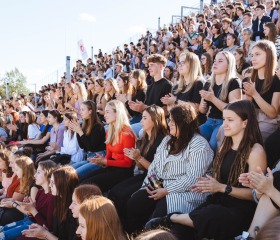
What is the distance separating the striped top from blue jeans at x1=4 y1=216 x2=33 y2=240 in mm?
1842

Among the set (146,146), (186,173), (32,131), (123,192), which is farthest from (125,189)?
(32,131)

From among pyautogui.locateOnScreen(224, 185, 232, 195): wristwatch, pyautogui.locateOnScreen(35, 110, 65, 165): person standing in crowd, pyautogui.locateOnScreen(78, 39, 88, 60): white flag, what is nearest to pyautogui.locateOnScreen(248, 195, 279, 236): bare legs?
pyautogui.locateOnScreen(224, 185, 232, 195): wristwatch

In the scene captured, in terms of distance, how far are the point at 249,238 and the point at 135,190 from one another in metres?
1.82

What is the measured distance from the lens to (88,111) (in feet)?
18.5

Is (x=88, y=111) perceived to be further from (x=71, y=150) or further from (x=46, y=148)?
(x=46, y=148)

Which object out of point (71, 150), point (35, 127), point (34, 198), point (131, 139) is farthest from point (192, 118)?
point (35, 127)

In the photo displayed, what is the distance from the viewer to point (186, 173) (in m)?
3.58

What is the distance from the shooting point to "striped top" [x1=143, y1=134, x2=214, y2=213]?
3.37 metres

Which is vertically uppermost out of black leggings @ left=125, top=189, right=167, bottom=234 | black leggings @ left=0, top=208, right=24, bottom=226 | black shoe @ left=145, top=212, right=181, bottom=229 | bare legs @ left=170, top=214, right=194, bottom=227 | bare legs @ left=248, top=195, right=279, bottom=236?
bare legs @ left=248, top=195, right=279, bottom=236

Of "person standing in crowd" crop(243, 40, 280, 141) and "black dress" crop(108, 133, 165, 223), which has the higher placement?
"person standing in crowd" crop(243, 40, 280, 141)

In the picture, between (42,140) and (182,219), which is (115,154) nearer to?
(182,219)

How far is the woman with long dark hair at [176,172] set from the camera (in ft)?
11.3

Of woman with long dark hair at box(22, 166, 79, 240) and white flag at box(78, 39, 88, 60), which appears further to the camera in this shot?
white flag at box(78, 39, 88, 60)

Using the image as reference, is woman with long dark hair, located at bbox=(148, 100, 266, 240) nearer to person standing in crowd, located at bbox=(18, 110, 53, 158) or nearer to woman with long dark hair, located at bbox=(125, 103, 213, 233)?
woman with long dark hair, located at bbox=(125, 103, 213, 233)
